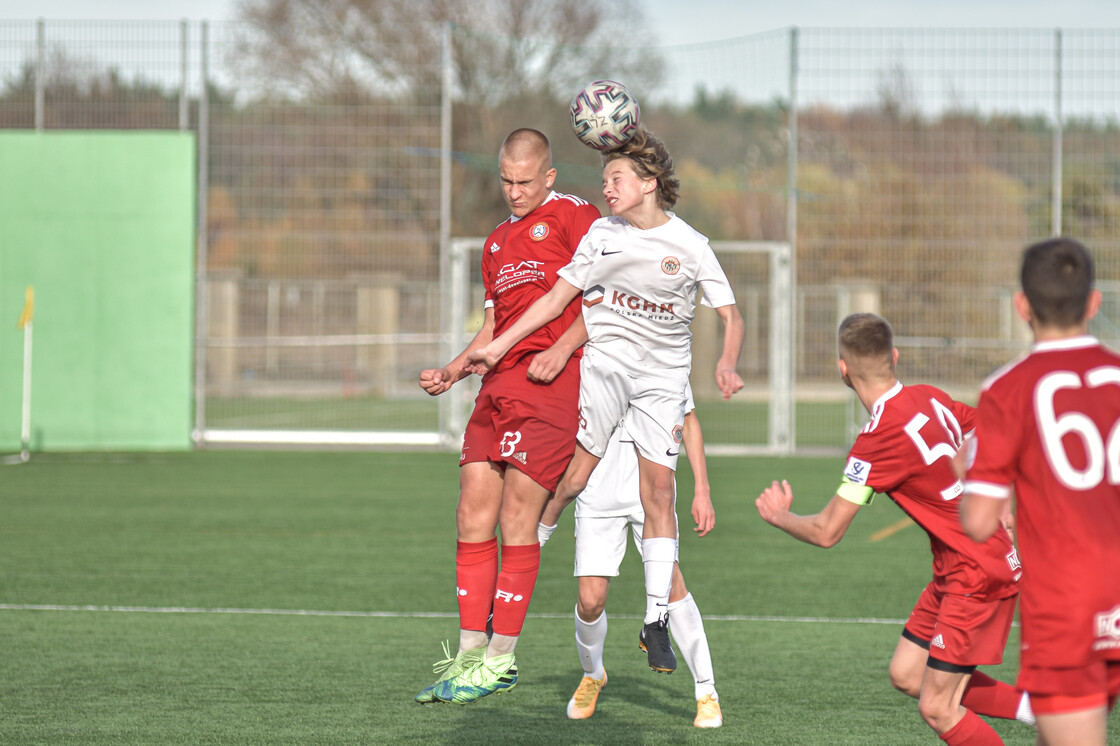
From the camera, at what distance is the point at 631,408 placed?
5.50m

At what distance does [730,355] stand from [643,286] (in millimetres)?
456

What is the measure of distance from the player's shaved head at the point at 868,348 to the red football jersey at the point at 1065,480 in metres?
1.24

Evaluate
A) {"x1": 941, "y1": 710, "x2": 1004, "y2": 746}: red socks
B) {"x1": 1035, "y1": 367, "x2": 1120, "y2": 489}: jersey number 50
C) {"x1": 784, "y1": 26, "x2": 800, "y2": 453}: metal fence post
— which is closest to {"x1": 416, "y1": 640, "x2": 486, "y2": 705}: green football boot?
{"x1": 941, "y1": 710, "x2": 1004, "y2": 746}: red socks

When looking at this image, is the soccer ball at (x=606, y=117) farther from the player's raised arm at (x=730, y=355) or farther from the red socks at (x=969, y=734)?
the red socks at (x=969, y=734)

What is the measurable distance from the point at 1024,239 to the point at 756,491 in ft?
24.3

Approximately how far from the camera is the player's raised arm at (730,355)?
487cm

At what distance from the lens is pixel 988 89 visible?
62.8 ft

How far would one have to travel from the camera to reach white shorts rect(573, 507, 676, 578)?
Result: 5930mm

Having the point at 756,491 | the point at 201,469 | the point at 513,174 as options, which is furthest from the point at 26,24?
the point at 513,174

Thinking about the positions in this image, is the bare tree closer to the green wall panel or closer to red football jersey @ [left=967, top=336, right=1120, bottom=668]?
the green wall panel

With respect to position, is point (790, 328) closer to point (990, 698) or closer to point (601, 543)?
point (601, 543)

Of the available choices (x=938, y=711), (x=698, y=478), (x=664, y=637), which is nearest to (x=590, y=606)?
(x=664, y=637)

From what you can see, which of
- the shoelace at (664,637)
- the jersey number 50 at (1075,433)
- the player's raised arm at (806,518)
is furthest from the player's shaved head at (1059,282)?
the shoelace at (664,637)

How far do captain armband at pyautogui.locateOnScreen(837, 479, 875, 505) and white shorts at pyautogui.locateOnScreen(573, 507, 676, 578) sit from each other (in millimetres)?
1635
